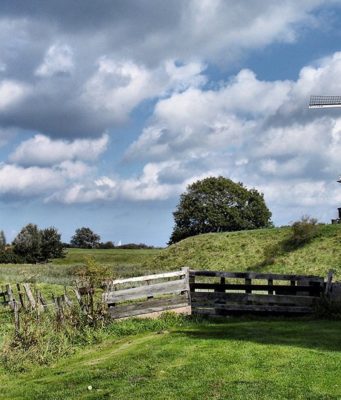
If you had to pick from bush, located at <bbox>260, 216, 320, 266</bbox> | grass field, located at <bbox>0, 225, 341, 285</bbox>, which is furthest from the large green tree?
bush, located at <bbox>260, 216, 320, 266</bbox>

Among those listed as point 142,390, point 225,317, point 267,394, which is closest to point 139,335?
point 225,317

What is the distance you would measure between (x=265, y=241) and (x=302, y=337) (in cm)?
4356

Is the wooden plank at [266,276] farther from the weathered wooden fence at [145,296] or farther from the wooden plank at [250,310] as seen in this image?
the wooden plank at [250,310]

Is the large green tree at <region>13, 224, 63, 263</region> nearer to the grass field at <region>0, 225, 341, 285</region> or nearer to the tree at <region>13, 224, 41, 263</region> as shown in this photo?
the tree at <region>13, 224, 41, 263</region>

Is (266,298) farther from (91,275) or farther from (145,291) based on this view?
(91,275)

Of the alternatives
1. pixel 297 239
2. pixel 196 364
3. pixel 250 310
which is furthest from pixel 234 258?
pixel 196 364

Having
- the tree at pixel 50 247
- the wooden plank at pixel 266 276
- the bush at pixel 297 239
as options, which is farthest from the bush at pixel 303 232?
the tree at pixel 50 247

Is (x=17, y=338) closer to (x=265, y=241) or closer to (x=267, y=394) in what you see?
(x=267, y=394)

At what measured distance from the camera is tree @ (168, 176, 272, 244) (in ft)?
305

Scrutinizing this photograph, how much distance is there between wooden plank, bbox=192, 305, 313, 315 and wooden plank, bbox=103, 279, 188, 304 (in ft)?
3.77

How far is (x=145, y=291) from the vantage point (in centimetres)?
2183

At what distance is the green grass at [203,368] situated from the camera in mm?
11242

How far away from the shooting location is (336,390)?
36.0 ft

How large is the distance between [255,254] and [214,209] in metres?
37.1
